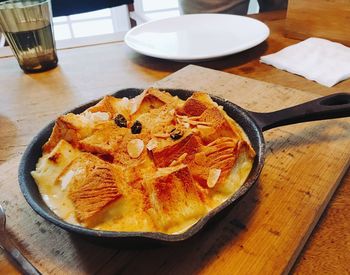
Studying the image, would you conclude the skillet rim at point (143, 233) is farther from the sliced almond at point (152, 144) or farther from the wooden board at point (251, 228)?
the sliced almond at point (152, 144)

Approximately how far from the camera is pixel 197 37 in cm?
142

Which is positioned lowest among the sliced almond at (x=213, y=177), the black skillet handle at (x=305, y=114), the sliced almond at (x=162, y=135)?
the black skillet handle at (x=305, y=114)

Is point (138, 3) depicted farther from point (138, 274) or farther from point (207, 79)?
point (138, 274)

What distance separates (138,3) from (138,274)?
3545 millimetres

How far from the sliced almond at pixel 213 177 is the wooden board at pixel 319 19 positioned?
103 cm

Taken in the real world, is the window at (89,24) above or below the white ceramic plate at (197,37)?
below

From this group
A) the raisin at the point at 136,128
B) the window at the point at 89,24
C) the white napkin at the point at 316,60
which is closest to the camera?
the raisin at the point at 136,128

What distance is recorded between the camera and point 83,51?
1.51 metres

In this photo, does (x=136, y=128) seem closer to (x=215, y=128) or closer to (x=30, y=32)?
(x=215, y=128)

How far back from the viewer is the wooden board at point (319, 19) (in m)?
1.27

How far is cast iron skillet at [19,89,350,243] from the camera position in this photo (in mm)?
437

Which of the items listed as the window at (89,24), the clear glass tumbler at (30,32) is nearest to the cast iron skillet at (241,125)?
the clear glass tumbler at (30,32)

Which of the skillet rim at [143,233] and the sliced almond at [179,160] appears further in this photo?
the sliced almond at [179,160]

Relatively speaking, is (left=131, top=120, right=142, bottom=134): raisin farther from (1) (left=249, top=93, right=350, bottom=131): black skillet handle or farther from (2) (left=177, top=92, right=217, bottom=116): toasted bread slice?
(1) (left=249, top=93, right=350, bottom=131): black skillet handle
